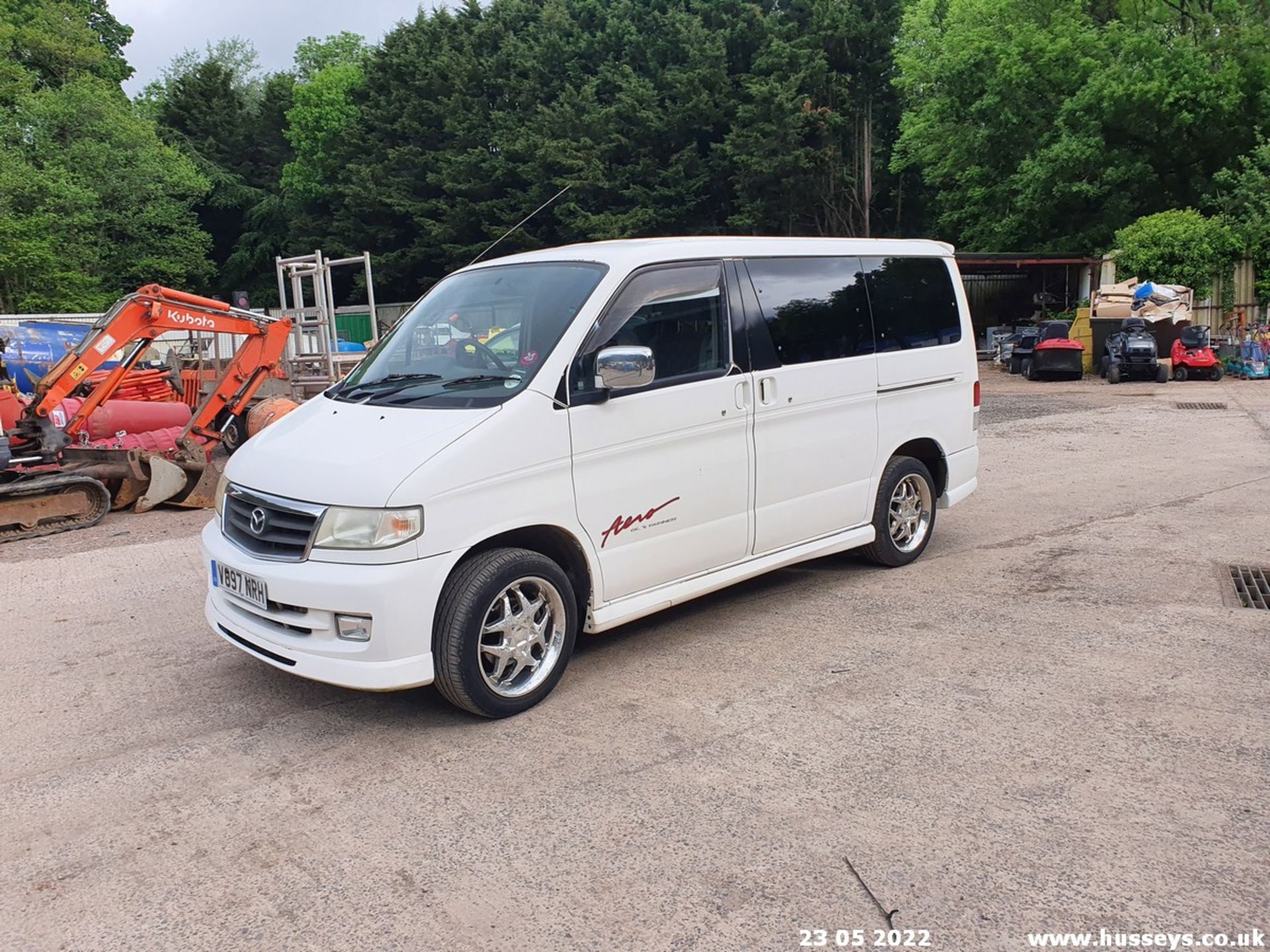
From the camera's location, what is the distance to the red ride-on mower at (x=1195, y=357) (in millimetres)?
19781

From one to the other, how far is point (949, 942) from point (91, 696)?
13.7 ft

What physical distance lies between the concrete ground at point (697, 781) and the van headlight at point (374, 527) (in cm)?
92

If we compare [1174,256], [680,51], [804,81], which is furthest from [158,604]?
[680,51]

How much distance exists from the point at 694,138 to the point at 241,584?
3969cm

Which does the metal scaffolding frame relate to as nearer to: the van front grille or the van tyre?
the van front grille

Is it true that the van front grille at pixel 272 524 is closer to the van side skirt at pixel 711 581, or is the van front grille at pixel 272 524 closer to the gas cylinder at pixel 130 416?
the van side skirt at pixel 711 581

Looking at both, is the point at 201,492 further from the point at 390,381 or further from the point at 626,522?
the point at 626,522

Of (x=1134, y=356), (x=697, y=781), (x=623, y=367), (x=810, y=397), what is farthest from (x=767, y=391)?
(x=1134, y=356)

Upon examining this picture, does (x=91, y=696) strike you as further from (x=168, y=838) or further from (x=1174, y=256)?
(x=1174, y=256)

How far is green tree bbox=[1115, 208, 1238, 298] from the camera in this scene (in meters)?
23.6

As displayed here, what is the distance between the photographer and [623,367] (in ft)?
14.6

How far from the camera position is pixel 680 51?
41.6 metres

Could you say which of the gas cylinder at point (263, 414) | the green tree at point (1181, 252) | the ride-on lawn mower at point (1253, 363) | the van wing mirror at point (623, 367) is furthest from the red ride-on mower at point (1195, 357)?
the van wing mirror at point (623, 367)
